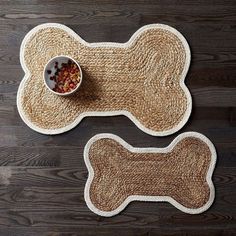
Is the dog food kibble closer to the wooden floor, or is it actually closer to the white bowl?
the white bowl

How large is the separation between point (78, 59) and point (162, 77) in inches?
12.2

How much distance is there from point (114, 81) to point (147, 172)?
35cm

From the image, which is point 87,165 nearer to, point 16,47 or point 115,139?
point 115,139

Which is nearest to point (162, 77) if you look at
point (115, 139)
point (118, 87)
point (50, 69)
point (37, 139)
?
point (118, 87)

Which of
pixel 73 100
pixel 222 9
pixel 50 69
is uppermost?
pixel 222 9

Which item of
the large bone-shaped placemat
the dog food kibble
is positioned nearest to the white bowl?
the dog food kibble

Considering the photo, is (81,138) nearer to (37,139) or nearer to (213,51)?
(37,139)

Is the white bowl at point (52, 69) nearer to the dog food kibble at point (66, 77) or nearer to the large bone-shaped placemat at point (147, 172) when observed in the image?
the dog food kibble at point (66, 77)

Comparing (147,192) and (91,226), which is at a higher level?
(147,192)

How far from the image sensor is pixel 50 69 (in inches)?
58.2

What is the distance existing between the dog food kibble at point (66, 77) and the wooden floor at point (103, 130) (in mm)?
129

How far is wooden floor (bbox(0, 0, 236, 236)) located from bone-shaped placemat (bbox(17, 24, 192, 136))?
0.10 feet

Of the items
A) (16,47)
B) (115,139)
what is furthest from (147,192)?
(16,47)

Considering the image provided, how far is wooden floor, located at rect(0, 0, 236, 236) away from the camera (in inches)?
57.7
